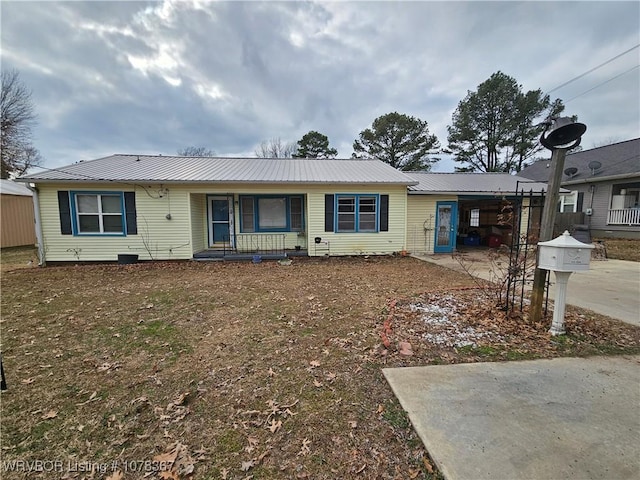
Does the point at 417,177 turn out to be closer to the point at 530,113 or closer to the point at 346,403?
the point at 346,403

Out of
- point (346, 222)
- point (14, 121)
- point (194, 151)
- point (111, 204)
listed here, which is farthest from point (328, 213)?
point (194, 151)

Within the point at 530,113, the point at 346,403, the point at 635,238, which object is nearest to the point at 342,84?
the point at 346,403

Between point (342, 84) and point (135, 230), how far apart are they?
1143cm

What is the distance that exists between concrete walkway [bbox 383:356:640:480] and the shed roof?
1479 cm

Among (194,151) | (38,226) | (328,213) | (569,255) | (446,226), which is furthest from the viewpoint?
(194,151)

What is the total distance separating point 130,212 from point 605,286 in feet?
45.7

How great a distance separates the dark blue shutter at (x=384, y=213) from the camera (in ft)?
35.0

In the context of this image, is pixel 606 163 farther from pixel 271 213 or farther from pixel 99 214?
pixel 99 214

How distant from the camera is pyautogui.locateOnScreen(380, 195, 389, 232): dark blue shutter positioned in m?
10.7

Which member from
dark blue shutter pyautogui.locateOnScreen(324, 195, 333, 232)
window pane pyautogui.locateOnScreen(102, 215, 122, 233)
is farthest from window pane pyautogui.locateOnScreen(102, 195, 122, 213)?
dark blue shutter pyautogui.locateOnScreen(324, 195, 333, 232)

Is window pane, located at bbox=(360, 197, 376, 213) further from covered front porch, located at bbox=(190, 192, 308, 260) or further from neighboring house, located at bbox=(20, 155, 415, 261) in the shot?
covered front porch, located at bbox=(190, 192, 308, 260)

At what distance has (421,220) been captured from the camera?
11625 millimetres

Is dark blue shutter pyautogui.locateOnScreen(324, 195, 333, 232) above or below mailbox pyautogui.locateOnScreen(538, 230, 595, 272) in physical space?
above

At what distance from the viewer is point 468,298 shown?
538 cm
